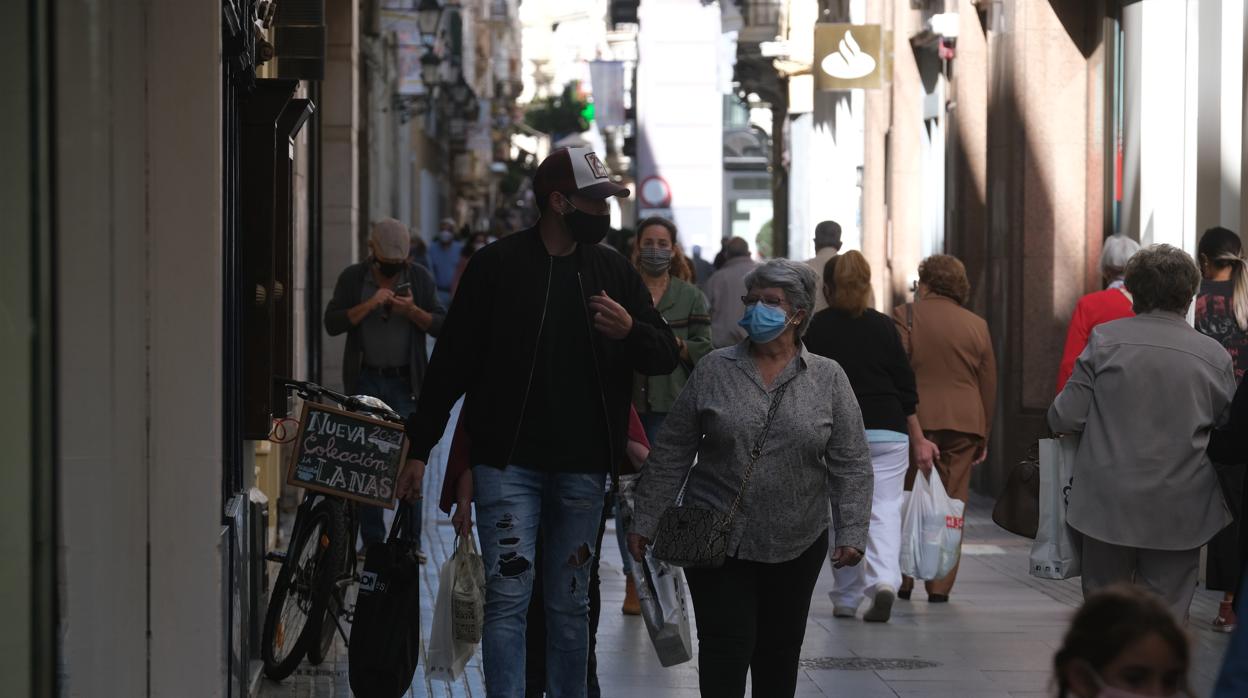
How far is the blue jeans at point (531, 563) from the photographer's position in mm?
6227

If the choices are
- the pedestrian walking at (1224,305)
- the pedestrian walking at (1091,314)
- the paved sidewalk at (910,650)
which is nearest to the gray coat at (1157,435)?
the paved sidewalk at (910,650)

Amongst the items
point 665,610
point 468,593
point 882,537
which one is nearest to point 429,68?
point 882,537

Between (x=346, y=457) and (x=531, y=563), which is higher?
(x=346, y=457)

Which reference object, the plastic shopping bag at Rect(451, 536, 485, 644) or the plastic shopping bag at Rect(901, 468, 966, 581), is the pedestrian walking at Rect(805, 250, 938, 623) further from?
the plastic shopping bag at Rect(451, 536, 485, 644)

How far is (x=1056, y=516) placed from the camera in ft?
24.8

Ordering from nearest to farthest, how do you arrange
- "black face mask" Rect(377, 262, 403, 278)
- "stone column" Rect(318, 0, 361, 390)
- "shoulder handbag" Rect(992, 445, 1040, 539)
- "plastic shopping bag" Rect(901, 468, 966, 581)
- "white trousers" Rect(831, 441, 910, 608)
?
1. "shoulder handbag" Rect(992, 445, 1040, 539)
2. "white trousers" Rect(831, 441, 910, 608)
3. "plastic shopping bag" Rect(901, 468, 966, 581)
4. "black face mask" Rect(377, 262, 403, 278)
5. "stone column" Rect(318, 0, 361, 390)

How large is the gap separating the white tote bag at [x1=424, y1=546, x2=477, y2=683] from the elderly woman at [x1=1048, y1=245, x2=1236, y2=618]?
2.33 metres

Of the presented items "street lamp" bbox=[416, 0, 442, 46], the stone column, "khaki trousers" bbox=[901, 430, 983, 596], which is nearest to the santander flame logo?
the stone column

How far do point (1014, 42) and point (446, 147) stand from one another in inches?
1671

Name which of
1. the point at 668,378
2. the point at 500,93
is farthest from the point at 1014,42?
the point at 500,93

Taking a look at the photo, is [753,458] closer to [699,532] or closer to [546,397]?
[699,532]

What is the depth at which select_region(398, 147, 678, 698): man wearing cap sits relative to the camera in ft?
20.5

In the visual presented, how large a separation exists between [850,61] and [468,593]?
596 inches

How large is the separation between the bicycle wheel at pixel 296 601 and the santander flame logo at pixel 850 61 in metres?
13.5
